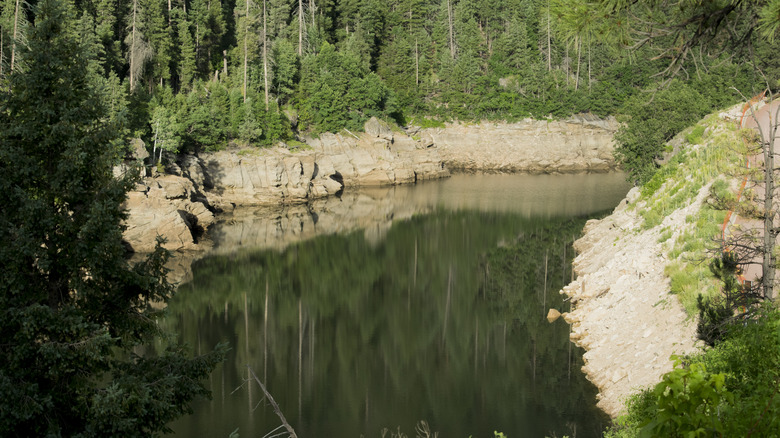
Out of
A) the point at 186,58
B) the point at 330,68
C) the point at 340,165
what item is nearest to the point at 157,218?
the point at 186,58

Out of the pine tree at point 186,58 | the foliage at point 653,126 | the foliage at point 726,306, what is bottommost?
the foliage at point 726,306

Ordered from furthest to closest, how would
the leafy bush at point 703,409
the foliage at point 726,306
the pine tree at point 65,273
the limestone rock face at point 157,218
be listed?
the limestone rock face at point 157,218, the foliage at point 726,306, the pine tree at point 65,273, the leafy bush at point 703,409

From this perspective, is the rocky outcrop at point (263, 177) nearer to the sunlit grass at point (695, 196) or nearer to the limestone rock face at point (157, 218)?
the limestone rock face at point (157, 218)

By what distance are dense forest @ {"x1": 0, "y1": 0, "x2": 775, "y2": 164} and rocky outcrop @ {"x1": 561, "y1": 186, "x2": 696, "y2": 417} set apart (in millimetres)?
13377

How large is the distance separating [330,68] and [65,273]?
71.1 metres

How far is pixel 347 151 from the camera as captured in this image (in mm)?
75812

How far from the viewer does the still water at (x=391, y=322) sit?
2248cm

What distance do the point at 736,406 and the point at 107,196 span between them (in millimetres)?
10930

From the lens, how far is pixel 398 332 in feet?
103

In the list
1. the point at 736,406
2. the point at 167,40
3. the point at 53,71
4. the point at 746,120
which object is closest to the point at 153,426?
the point at 53,71

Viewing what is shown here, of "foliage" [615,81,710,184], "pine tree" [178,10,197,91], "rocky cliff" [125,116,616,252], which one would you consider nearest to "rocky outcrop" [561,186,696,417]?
"foliage" [615,81,710,184]

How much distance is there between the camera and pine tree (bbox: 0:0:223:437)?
1117 centimetres

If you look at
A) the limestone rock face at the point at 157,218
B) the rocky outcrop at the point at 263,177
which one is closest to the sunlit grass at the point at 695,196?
the rocky outcrop at the point at 263,177

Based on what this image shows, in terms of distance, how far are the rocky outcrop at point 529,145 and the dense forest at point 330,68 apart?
2.51m
